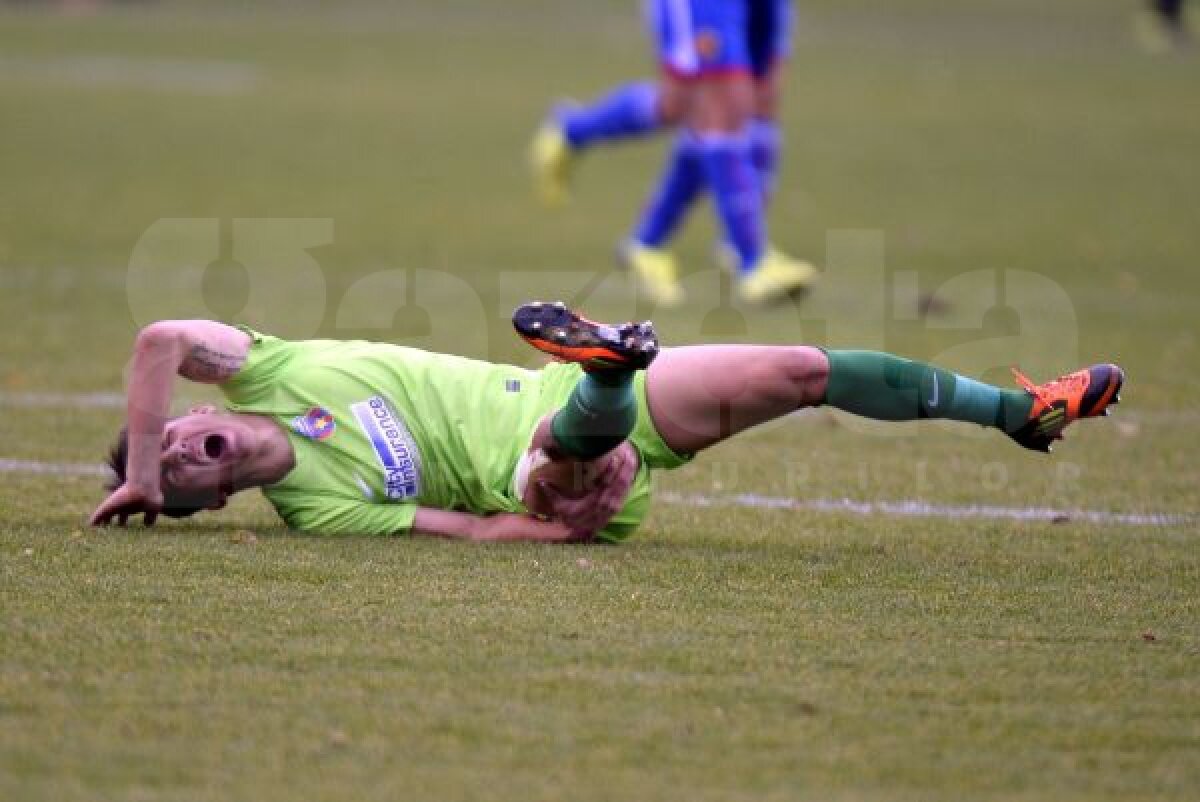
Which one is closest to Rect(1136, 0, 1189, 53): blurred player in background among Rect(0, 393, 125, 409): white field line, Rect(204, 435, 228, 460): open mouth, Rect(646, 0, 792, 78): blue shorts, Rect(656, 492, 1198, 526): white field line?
Rect(646, 0, 792, 78): blue shorts

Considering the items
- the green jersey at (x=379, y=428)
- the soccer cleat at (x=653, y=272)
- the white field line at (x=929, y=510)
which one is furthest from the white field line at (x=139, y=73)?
the green jersey at (x=379, y=428)

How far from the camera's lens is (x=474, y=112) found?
818 inches

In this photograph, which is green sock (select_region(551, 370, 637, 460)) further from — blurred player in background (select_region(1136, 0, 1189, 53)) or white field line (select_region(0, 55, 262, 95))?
blurred player in background (select_region(1136, 0, 1189, 53))

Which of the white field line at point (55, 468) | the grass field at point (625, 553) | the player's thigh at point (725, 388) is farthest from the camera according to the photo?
the white field line at point (55, 468)

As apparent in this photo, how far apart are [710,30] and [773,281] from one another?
1343 millimetres

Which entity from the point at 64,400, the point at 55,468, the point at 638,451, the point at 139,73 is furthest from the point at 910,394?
the point at 139,73

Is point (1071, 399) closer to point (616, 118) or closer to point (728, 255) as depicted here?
point (616, 118)

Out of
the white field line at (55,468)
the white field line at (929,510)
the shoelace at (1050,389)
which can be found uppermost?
the shoelace at (1050,389)

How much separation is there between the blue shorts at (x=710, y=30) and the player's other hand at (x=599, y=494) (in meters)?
5.40

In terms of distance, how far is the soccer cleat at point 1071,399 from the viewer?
529 centimetres

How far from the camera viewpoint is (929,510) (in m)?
6.32

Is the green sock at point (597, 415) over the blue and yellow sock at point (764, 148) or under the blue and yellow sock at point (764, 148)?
under

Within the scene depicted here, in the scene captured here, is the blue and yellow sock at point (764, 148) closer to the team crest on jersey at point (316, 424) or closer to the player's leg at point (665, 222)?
the player's leg at point (665, 222)

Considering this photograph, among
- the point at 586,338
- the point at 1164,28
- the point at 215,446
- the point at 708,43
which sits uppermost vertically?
the point at 1164,28
